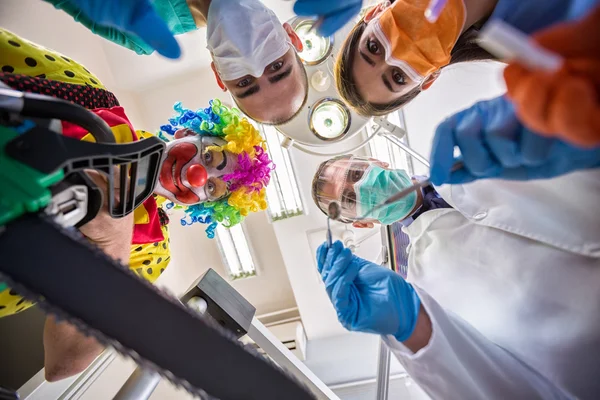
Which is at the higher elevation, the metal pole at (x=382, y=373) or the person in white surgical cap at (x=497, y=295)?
the person in white surgical cap at (x=497, y=295)

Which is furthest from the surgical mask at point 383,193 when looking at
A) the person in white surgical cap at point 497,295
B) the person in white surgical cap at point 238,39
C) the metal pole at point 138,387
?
the metal pole at point 138,387

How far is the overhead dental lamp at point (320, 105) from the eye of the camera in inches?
62.6

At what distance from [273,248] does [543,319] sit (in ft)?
6.15

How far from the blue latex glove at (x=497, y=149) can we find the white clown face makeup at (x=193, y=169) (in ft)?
2.95

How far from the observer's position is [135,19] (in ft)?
3.17

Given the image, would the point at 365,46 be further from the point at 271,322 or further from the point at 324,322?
the point at 271,322

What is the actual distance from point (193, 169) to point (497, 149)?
1022mm

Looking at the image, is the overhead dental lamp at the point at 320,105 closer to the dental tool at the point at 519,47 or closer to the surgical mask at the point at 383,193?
the surgical mask at the point at 383,193

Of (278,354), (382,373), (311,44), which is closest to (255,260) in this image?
(278,354)

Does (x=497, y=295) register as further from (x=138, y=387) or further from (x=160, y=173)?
(x=160, y=173)

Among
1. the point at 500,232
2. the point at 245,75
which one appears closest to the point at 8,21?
the point at 245,75

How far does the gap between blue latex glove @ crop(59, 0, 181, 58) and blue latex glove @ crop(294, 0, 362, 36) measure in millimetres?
403

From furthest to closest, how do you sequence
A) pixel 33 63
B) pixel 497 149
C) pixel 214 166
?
pixel 214 166 < pixel 33 63 < pixel 497 149

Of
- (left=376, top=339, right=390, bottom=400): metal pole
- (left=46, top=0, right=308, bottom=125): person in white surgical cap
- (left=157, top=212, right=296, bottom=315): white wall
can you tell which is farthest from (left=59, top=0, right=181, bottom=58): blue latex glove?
(left=157, top=212, right=296, bottom=315): white wall
